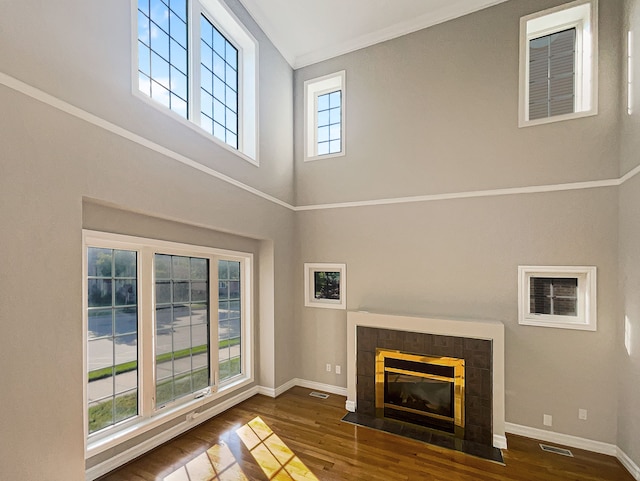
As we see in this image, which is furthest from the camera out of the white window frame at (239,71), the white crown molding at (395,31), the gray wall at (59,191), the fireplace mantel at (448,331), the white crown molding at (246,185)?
the white crown molding at (395,31)

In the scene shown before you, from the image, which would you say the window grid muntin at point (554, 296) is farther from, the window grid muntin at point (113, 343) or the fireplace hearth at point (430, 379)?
the window grid muntin at point (113, 343)

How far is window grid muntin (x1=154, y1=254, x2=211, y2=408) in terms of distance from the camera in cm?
332

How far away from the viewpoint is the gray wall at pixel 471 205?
11.2 feet

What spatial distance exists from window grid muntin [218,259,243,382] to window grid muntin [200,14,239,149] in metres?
1.72

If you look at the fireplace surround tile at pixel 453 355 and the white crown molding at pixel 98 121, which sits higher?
the white crown molding at pixel 98 121

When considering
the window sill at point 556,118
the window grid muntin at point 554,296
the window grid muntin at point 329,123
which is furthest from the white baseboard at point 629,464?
the window grid muntin at point 329,123

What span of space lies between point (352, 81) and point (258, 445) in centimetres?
496

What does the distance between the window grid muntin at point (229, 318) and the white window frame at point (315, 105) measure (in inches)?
85.1

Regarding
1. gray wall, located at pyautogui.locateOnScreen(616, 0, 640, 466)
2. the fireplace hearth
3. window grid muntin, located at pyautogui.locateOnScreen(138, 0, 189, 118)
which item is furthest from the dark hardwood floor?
window grid muntin, located at pyautogui.locateOnScreen(138, 0, 189, 118)

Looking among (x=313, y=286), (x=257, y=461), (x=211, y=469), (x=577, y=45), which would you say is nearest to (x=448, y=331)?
(x=313, y=286)

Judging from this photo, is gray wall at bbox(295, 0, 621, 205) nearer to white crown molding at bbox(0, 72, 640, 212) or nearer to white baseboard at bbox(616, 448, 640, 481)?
white crown molding at bbox(0, 72, 640, 212)

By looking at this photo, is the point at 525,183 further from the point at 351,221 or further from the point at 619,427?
the point at 619,427

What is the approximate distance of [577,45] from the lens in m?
3.74

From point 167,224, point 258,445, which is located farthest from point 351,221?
point 258,445
